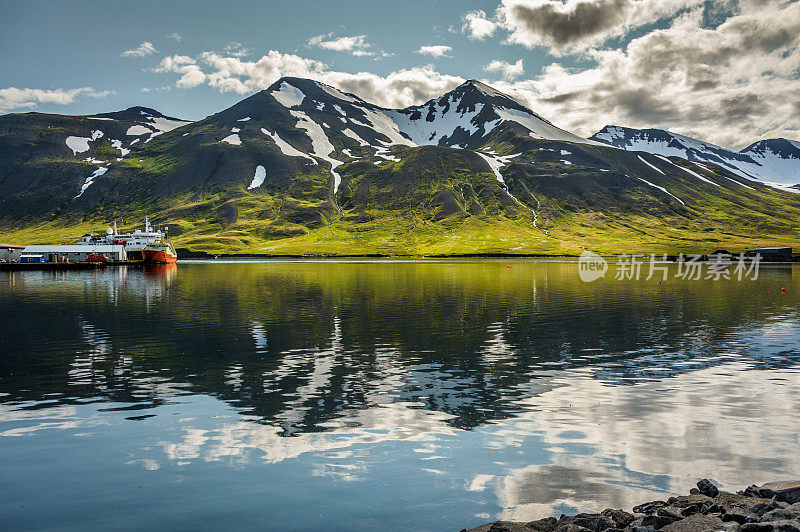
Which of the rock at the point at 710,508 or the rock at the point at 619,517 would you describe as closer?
the rock at the point at 619,517

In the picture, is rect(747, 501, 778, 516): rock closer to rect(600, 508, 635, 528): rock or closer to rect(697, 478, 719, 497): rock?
rect(697, 478, 719, 497): rock

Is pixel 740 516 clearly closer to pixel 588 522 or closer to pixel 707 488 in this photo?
pixel 707 488

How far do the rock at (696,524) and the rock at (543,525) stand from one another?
9.09 feet

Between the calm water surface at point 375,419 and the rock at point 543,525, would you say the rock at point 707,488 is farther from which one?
the rock at point 543,525

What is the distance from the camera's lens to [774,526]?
12.8 meters

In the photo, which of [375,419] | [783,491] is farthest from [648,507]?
[375,419]

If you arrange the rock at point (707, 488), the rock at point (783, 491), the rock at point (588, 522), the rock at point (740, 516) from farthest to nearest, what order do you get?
1. the rock at point (707, 488)
2. the rock at point (783, 491)
3. the rock at point (588, 522)
4. the rock at point (740, 516)

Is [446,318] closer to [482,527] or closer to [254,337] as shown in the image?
[254,337]

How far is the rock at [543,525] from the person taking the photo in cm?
1493

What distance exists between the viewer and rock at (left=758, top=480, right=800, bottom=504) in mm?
15820

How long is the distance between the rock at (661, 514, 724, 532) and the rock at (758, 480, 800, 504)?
293 cm

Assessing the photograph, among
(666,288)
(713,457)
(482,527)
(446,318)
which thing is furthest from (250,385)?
(666,288)

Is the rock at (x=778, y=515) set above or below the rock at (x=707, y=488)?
above

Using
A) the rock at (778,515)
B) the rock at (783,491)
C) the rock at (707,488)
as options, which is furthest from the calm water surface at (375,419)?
the rock at (778,515)
